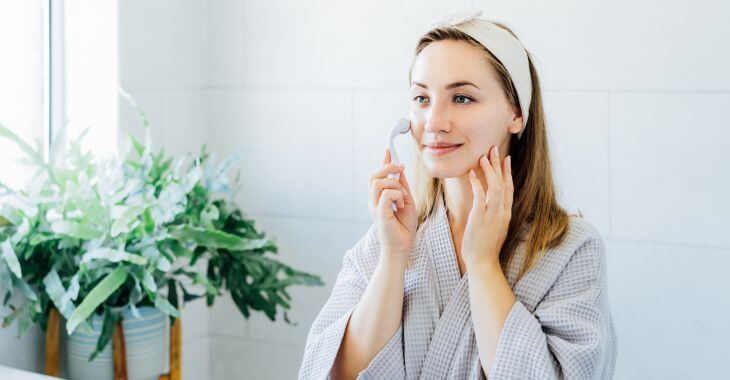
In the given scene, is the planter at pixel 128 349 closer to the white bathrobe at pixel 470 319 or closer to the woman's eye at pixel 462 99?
the white bathrobe at pixel 470 319

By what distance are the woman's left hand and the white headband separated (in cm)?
13

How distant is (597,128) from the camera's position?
197cm

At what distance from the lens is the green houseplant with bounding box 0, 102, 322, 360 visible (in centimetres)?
182

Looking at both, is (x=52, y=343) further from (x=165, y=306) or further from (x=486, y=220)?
(x=486, y=220)

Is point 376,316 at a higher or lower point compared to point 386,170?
lower

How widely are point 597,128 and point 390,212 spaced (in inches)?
27.9

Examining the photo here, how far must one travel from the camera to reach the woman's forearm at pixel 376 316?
4.67ft

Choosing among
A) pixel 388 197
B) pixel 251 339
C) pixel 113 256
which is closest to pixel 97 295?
pixel 113 256

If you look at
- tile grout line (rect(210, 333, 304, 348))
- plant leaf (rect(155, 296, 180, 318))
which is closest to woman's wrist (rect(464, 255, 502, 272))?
plant leaf (rect(155, 296, 180, 318))

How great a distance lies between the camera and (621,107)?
76.5 inches

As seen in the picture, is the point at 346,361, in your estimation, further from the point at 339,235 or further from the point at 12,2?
the point at 12,2

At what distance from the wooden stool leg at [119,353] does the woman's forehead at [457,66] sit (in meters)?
0.90

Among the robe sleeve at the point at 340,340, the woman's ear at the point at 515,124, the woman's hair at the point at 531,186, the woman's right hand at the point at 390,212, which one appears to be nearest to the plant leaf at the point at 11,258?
the robe sleeve at the point at 340,340

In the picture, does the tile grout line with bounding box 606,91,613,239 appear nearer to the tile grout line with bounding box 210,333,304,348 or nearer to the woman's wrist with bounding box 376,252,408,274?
the woman's wrist with bounding box 376,252,408,274
